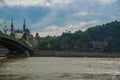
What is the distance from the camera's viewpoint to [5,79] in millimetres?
41844

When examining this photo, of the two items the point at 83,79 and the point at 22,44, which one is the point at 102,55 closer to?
the point at 22,44

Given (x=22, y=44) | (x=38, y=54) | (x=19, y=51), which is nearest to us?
(x=22, y=44)

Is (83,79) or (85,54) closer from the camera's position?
(83,79)

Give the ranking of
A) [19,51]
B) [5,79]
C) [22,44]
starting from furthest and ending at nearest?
1. [19,51]
2. [22,44]
3. [5,79]

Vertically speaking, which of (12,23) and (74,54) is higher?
(12,23)

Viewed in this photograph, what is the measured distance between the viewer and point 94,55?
597 ft

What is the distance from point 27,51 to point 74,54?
27.9 m

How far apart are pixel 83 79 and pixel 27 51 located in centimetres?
12587

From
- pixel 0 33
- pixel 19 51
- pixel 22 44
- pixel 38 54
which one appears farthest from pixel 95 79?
pixel 38 54

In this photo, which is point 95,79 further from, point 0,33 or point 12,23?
point 12,23

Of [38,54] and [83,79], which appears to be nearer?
[83,79]

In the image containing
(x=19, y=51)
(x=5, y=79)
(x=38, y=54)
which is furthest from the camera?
(x=38, y=54)

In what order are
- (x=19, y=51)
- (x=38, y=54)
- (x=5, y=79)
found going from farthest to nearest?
(x=38, y=54)
(x=19, y=51)
(x=5, y=79)

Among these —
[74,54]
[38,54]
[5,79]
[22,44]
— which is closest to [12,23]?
[22,44]
